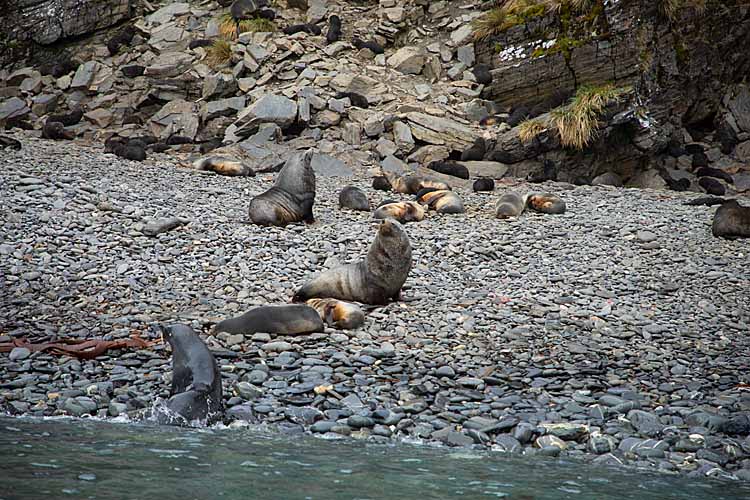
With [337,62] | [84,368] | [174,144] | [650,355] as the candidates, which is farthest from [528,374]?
[337,62]

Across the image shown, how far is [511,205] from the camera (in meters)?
11.5

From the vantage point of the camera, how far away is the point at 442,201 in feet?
39.1

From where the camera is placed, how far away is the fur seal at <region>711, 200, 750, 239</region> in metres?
9.86

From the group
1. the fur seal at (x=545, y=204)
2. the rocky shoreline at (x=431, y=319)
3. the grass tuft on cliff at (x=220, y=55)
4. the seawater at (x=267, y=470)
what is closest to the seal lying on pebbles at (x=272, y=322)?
the rocky shoreline at (x=431, y=319)

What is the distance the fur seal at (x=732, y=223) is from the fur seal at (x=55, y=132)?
1367 cm

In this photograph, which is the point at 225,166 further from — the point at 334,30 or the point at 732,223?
the point at 732,223

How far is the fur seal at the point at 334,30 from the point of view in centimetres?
1891

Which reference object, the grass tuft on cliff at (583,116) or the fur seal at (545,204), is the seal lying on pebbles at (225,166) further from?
the grass tuft on cliff at (583,116)

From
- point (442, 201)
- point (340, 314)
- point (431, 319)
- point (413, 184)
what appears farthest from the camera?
point (413, 184)

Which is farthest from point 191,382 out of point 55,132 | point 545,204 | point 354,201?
point 55,132

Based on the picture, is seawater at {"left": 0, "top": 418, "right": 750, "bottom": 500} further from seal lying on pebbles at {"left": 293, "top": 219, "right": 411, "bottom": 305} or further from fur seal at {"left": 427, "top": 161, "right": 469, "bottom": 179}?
fur seal at {"left": 427, "top": 161, "right": 469, "bottom": 179}

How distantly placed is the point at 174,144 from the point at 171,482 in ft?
46.6

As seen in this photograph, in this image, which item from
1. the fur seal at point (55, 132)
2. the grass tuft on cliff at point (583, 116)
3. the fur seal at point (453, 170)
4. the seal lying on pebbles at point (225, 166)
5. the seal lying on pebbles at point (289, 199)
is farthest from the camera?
the fur seal at point (55, 132)

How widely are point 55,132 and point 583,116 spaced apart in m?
11.6
